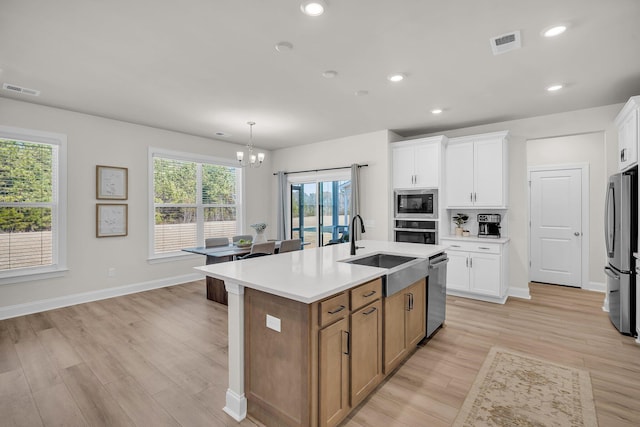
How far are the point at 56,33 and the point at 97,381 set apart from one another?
277 cm

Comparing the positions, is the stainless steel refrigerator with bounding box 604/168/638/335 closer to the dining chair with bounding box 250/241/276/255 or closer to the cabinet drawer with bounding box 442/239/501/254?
the cabinet drawer with bounding box 442/239/501/254

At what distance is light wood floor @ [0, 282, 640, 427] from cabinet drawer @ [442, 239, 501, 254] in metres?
0.79

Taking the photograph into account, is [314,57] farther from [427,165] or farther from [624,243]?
[624,243]

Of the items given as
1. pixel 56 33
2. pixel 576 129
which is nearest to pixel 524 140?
pixel 576 129

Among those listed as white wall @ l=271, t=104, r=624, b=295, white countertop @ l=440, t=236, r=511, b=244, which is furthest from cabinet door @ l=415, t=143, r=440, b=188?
white countertop @ l=440, t=236, r=511, b=244

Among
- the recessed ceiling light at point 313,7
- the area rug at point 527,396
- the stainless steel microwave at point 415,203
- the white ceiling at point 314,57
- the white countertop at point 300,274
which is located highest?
the white ceiling at point 314,57

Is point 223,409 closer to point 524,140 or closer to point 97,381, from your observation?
point 97,381

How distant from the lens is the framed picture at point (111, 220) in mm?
4594

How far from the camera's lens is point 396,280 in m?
2.44

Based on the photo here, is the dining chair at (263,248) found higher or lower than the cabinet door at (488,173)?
lower

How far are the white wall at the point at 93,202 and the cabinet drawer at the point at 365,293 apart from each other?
14.4 ft

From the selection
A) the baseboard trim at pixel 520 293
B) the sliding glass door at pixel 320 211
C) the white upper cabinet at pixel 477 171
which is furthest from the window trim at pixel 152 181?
the baseboard trim at pixel 520 293

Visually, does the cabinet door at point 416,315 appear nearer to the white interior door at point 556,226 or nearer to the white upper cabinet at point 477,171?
the white upper cabinet at point 477,171

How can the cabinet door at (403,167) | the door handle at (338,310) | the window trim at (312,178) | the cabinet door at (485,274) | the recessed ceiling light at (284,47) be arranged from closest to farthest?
the door handle at (338,310), the recessed ceiling light at (284,47), the cabinet door at (485,274), the cabinet door at (403,167), the window trim at (312,178)
